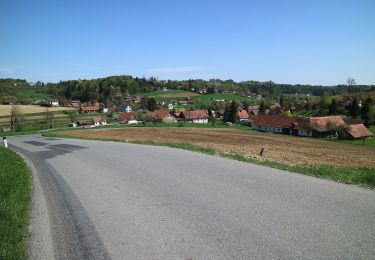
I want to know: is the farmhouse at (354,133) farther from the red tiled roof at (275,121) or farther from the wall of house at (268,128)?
the wall of house at (268,128)

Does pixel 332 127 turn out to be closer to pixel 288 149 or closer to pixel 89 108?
pixel 288 149

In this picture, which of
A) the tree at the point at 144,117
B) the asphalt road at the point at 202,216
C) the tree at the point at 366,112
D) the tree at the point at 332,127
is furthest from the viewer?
the tree at the point at 144,117

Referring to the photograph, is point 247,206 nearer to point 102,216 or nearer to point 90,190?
point 102,216

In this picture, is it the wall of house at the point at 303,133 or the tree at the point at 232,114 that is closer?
the wall of house at the point at 303,133

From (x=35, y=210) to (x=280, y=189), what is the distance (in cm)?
834

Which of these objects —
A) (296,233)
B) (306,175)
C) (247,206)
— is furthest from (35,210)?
(306,175)

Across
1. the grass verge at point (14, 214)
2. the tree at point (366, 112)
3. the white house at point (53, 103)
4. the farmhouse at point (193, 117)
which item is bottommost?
the grass verge at point (14, 214)

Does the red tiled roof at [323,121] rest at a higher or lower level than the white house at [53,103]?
lower

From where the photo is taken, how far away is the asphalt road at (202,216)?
23.1 ft

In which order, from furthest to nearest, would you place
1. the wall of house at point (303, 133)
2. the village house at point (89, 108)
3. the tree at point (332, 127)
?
the village house at point (89, 108) < the wall of house at point (303, 133) < the tree at point (332, 127)

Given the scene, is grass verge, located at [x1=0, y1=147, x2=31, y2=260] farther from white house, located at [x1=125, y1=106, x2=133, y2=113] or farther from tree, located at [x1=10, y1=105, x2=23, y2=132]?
white house, located at [x1=125, y1=106, x2=133, y2=113]

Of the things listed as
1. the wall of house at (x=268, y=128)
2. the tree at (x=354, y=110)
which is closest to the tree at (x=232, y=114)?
the wall of house at (x=268, y=128)

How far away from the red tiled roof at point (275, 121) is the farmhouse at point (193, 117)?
23.9m

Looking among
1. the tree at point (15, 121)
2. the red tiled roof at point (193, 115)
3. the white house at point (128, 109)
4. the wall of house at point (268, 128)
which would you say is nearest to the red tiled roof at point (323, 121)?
the wall of house at point (268, 128)
